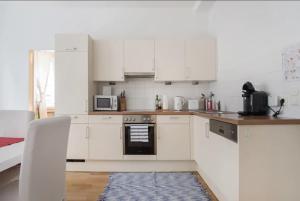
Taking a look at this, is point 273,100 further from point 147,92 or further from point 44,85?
Answer: point 44,85

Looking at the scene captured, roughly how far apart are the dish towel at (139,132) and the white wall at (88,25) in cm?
163

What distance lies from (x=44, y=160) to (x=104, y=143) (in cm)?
234

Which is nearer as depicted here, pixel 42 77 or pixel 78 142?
pixel 78 142

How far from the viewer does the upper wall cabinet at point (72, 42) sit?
3461 millimetres

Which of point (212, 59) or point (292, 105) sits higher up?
point (212, 59)

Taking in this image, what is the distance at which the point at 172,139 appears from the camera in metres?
3.44

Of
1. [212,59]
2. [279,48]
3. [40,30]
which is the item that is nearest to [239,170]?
[279,48]

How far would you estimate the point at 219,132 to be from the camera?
7.11 feet

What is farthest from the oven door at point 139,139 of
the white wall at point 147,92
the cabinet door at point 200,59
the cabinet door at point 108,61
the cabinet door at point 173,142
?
the cabinet door at point 200,59

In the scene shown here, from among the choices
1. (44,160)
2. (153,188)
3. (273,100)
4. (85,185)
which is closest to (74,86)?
(85,185)

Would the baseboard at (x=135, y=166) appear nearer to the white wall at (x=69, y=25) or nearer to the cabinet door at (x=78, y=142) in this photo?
the cabinet door at (x=78, y=142)

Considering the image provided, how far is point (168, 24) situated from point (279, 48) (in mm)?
2286

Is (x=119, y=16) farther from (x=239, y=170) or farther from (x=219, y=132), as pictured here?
(x=239, y=170)

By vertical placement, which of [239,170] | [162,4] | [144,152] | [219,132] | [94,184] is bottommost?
[94,184]
